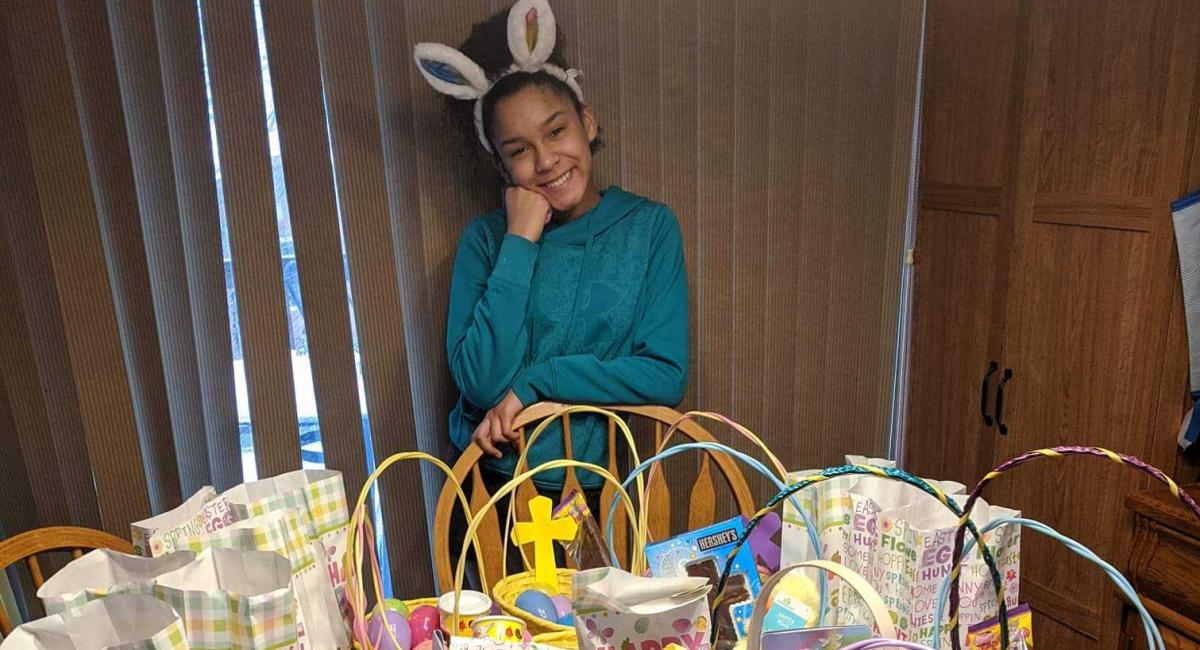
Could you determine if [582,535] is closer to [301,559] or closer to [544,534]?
[544,534]

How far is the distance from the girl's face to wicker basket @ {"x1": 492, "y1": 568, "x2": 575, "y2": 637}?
0.76 metres

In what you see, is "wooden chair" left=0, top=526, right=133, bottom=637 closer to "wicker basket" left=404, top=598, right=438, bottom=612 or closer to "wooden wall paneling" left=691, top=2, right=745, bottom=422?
"wicker basket" left=404, top=598, right=438, bottom=612

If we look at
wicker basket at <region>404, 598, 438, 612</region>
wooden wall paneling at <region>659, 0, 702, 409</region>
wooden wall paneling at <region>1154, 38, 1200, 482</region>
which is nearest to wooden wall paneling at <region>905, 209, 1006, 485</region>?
wooden wall paneling at <region>1154, 38, 1200, 482</region>

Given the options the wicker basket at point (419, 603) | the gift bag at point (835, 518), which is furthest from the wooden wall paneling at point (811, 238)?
the wicker basket at point (419, 603)

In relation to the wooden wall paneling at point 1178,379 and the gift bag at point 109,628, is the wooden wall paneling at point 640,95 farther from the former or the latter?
the gift bag at point 109,628

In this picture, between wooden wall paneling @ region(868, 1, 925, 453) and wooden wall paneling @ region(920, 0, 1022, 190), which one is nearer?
wooden wall paneling @ region(920, 0, 1022, 190)

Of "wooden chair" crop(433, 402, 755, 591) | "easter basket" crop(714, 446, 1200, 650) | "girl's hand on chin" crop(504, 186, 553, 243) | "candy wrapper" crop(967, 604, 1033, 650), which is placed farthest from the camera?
"girl's hand on chin" crop(504, 186, 553, 243)

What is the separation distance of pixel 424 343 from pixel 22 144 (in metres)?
0.81

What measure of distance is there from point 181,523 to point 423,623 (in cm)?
34

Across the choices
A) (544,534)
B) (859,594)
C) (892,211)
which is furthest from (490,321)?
(892,211)

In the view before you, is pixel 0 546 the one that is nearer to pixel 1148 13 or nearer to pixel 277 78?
pixel 277 78

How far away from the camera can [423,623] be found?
3.82ft

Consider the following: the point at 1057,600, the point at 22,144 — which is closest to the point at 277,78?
the point at 22,144

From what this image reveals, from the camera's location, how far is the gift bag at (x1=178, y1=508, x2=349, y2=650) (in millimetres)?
1028
